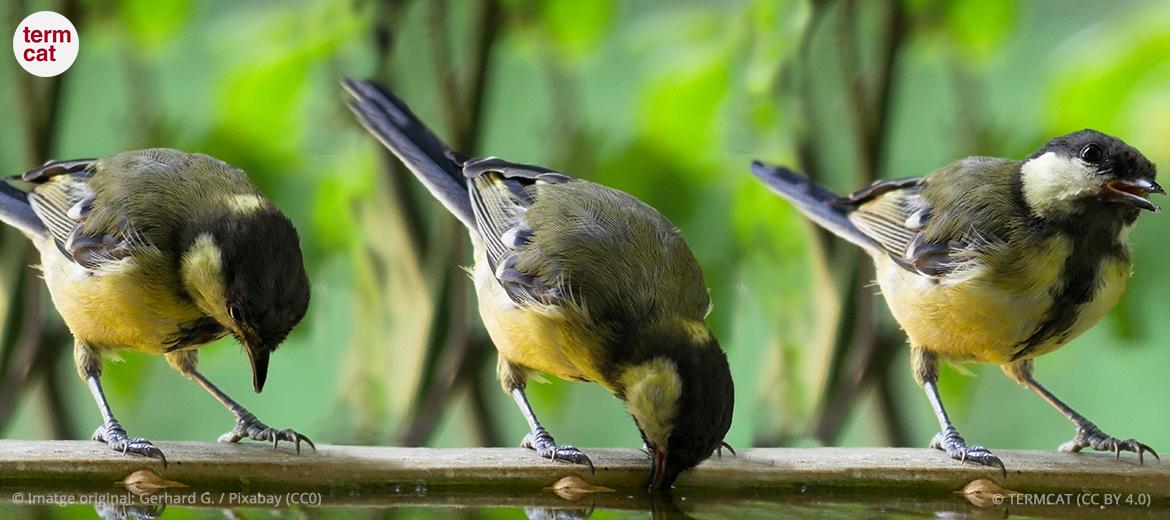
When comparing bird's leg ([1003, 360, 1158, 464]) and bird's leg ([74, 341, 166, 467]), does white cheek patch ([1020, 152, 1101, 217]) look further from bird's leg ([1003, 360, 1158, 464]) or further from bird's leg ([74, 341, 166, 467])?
bird's leg ([74, 341, 166, 467])

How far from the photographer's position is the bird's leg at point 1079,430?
1.89 m

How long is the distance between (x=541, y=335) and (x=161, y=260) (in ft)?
1.84

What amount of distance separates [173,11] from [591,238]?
1070mm

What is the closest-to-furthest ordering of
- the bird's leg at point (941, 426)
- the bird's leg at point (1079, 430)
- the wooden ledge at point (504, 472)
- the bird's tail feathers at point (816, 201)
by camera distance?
the wooden ledge at point (504, 472), the bird's leg at point (941, 426), the bird's leg at point (1079, 430), the bird's tail feathers at point (816, 201)

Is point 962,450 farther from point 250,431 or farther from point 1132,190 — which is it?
point 250,431

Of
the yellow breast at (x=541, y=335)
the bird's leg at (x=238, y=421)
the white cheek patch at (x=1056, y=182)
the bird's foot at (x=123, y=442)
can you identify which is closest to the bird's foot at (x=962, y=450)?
the white cheek patch at (x=1056, y=182)

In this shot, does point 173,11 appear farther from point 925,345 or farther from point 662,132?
point 925,345

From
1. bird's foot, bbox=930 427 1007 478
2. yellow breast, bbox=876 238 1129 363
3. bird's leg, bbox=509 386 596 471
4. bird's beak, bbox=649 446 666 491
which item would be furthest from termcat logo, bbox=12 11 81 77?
bird's foot, bbox=930 427 1007 478

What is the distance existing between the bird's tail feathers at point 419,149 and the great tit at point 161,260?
0.23 metres

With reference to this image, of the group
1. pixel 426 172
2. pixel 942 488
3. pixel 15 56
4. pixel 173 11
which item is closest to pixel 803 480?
pixel 942 488

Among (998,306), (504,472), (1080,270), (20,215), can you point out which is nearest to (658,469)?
(504,472)

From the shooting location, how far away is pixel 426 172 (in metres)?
1.98

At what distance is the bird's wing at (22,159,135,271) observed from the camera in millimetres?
1781

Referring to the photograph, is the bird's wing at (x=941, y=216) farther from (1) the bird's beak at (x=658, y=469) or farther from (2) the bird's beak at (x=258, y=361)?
(2) the bird's beak at (x=258, y=361)
